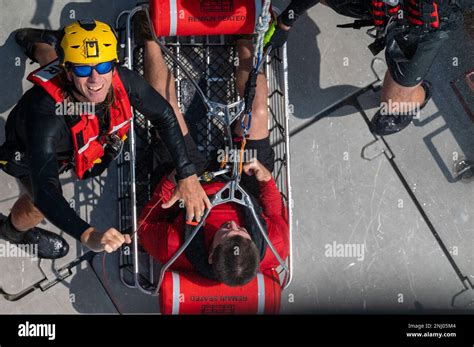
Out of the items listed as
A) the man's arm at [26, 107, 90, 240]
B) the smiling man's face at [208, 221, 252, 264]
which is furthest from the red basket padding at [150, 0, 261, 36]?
the smiling man's face at [208, 221, 252, 264]

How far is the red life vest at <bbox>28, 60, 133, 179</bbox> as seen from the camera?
3.59 m

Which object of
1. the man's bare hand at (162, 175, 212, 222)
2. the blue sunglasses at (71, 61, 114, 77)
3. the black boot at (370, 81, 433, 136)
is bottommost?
the man's bare hand at (162, 175, 212, 222)

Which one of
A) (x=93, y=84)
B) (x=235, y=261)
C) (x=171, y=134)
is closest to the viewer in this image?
(x=93, y=84)

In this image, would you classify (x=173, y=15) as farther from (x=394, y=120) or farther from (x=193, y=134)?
(x=394, y=120)

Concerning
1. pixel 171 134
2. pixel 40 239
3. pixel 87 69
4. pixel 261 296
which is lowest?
pixel 261 296

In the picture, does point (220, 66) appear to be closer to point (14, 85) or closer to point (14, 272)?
point (14, 85)

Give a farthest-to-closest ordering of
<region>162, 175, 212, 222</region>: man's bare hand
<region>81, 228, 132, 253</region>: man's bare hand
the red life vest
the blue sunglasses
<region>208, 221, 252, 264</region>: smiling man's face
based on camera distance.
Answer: <region>162, 175, 212, 222</region>: man's bare hand, <region>208, 221, 252, 264</region>: smiling man's face, the red life vest, the blue sunglasses, <region>81, 228, 132, 253</region>: man's bare hand

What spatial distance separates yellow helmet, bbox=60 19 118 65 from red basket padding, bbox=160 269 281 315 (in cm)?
152

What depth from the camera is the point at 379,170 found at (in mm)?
5105

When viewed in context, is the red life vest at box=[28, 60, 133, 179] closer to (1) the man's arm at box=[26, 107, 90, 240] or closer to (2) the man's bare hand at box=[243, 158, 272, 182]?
(1) the man's arm at box=[26, 107, 90, 240]

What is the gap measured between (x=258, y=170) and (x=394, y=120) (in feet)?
3.95

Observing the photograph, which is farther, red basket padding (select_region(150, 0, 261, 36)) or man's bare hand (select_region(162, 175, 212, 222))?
red basket padding (select_region(150, 0, 261, 36))

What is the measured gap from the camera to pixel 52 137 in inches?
139

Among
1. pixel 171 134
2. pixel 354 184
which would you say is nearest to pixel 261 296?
pixel 171 134
